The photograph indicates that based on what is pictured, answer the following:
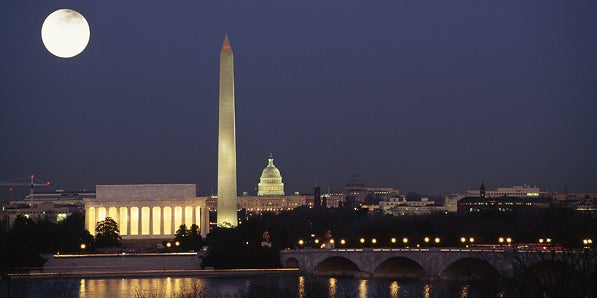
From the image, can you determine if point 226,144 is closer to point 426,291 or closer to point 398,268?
point 398,268

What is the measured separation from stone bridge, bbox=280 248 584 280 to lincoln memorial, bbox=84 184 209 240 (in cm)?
3785

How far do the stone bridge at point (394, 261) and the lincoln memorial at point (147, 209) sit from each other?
37846mm

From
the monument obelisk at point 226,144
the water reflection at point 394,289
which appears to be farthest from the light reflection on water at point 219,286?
the monument obelisk at point 226,144

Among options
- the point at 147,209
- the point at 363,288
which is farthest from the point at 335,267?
the point at 147,209

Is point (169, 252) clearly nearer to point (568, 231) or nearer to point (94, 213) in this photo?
point (94, 213)

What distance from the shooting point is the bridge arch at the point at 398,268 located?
292 ft

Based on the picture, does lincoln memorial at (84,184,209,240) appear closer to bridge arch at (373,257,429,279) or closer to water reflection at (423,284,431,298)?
bridge arch at (373,257,429,279)

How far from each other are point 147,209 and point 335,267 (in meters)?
43.0

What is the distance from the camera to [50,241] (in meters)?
107

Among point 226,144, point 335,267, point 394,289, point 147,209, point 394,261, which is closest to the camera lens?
point 394,289

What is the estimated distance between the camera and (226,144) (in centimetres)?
10888

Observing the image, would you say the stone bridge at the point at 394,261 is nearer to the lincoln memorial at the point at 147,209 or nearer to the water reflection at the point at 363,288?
the water reflection at the point at 363,288

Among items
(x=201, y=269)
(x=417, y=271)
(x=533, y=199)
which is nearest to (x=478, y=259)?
(x=417, y=271)

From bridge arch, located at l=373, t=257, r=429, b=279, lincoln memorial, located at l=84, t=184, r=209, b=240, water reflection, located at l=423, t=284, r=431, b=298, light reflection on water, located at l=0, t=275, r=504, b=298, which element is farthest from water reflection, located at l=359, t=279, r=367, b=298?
lincoln memorial, located at l=84, t=184, r=209, b=240
